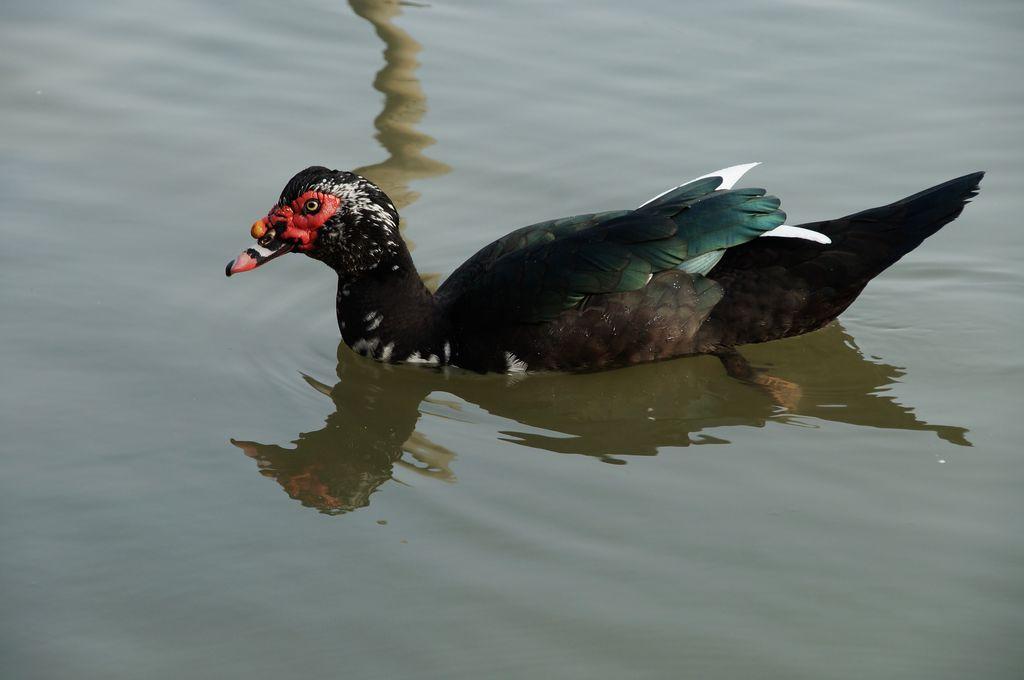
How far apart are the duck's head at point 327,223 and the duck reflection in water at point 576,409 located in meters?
0.60

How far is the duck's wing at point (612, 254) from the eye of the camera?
6680mm

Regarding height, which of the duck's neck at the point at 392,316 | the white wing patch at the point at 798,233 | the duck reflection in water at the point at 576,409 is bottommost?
the duck reflection in water at the point at 576,409

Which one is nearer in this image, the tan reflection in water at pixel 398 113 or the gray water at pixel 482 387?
the gray water at pixel 482 387

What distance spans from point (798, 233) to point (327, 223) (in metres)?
2.36

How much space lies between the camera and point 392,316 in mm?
7016

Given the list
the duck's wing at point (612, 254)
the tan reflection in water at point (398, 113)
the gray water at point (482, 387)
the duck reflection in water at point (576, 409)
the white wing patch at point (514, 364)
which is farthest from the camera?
the tan reflection in water at point (398, 113)

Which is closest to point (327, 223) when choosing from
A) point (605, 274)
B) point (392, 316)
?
point (392, 316)

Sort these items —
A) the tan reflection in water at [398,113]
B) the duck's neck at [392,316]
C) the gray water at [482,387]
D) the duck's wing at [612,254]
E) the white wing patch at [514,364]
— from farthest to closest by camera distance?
the tan reflection in water at [398,113] → the duck's neck at [392,316] → the white wing patch at [514,364] → the duck's wing at [612,254] → the gray water at [482,387]

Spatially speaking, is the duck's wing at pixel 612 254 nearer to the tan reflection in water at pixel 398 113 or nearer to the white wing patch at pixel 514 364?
the white wing patch at pixel 514 364

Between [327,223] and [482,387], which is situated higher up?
[327,223]

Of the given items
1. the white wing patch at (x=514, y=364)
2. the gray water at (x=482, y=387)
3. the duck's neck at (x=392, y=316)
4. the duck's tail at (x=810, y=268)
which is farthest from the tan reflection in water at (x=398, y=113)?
the duck's tail at (x=810, y=268)

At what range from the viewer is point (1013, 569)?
5078mm

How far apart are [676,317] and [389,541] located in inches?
85.5

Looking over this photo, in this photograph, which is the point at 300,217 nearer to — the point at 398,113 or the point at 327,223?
the point at 327,223
